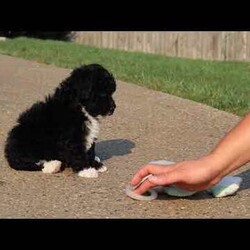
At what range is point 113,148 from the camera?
7.14 meters

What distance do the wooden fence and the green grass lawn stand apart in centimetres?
123

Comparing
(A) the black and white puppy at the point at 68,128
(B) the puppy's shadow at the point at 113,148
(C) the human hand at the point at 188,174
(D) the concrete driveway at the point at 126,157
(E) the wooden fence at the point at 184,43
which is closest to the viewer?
(C) the human hand at the point at 188,174

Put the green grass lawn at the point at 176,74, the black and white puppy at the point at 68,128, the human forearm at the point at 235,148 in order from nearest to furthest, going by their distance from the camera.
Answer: the human forearm at the point at 235,148, the black and white puppy at the point at 68,128, the green grass lawn at the point at 176,74

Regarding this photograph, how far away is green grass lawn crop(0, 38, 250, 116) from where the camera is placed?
1032 cm

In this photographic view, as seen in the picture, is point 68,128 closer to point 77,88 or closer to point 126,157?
point 77,88

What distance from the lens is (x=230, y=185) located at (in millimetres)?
5254

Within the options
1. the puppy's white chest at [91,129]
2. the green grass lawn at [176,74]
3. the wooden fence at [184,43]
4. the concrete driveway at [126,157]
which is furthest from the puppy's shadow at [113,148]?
the wooden fence at [184,43]

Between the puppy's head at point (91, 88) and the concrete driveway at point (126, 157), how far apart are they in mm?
607

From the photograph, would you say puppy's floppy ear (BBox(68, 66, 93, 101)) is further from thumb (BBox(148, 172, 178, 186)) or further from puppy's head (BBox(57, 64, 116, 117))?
thumb (BBox(148, 172, 178, 186))

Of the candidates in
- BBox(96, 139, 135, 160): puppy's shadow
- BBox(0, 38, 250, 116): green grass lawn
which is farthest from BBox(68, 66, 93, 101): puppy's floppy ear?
BBox(0, 38, 250, 116): green grass lawn

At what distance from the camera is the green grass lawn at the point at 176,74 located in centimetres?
1032

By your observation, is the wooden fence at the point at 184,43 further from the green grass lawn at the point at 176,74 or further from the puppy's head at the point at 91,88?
the puppy's head at the point at 91,88

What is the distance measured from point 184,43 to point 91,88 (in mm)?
16249

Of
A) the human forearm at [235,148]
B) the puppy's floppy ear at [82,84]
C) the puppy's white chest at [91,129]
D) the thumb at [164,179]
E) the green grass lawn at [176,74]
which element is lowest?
the thumb at [164,179]
